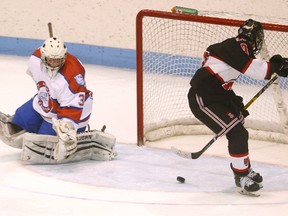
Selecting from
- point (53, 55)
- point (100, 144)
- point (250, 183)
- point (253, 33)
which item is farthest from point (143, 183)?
point (253, 33)

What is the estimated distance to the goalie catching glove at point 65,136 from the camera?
357cm

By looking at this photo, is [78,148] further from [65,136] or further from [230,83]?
[230,83]

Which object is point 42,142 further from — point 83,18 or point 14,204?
point 83,18

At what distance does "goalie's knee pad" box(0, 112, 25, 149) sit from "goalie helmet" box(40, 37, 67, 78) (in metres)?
0.41

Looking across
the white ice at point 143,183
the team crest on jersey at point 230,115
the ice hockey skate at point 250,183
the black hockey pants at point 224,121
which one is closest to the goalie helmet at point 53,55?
the white ice at point 143,183

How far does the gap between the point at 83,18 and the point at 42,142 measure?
278 cm

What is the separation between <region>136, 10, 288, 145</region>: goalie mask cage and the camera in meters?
4.30

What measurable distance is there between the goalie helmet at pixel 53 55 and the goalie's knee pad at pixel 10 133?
0.41m

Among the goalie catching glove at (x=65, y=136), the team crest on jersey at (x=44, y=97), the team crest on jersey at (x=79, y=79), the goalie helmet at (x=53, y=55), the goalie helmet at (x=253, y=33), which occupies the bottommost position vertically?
the goalie catching glove at (x=65, y=136)

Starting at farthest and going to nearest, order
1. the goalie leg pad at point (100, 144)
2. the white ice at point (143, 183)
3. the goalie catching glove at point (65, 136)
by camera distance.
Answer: the goalie leg pad at point (100, 144) → the goalie catching glove at point (65, 136) → the white ice at point (143, 183)

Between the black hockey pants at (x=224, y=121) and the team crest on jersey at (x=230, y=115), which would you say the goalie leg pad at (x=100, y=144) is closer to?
the black hockey pants at (x=224, y=121)

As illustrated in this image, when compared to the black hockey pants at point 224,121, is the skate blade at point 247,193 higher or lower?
lower

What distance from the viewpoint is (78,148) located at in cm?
382

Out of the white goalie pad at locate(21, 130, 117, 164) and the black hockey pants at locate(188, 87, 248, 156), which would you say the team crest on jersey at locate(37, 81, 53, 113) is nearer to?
the white goalie pad at locate(21, 130, 117, 164)
